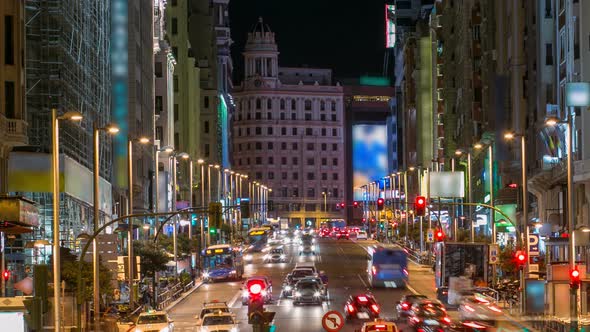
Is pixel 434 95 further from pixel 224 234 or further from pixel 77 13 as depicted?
pixel 77 13

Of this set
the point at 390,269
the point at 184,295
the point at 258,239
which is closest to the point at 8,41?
the point at 184,295

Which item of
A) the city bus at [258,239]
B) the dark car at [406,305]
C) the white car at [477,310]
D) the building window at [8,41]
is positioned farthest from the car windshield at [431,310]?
the city bus at [258,239]

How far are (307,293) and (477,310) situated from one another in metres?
26.3

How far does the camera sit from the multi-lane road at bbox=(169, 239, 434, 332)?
199 ft

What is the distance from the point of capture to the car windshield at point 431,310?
50.8 metres

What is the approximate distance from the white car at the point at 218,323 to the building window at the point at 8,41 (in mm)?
17382

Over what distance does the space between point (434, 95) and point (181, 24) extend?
34458mm

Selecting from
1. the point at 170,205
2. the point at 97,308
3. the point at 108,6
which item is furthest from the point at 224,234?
the point at 97,308

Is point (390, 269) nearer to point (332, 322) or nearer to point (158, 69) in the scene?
point (332, 322)

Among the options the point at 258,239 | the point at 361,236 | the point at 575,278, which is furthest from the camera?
the point at 361,236

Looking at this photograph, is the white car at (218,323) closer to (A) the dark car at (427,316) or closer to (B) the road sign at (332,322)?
(A) the dark car at (427,316)

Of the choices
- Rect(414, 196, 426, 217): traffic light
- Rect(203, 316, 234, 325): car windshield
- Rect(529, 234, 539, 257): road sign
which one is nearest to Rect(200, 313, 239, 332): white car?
Rect(203, 316, 234, 325): car windshield

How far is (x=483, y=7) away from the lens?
396 feet

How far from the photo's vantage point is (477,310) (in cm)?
4616
